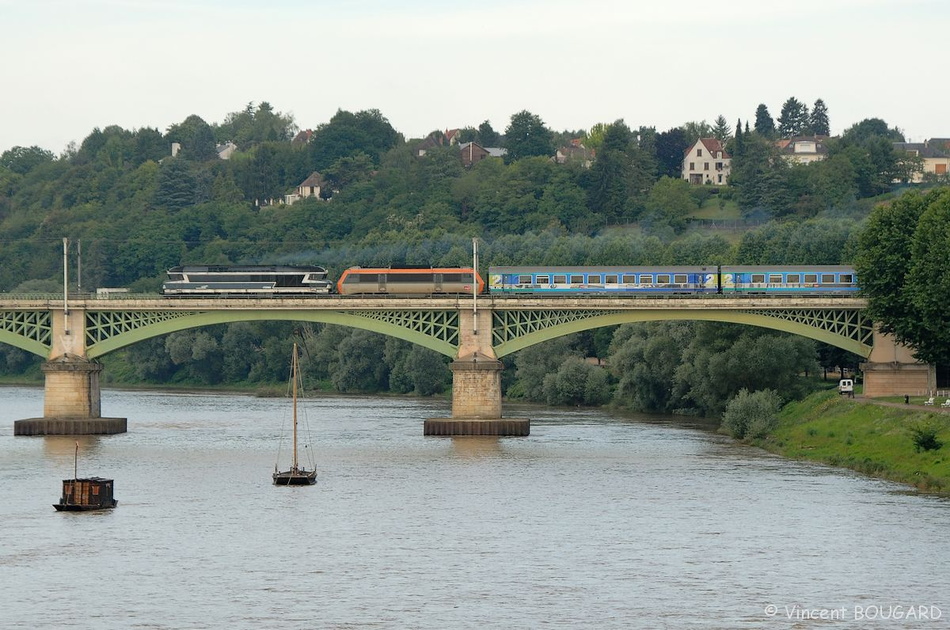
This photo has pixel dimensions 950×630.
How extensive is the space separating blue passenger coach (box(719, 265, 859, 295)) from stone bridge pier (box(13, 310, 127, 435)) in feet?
145

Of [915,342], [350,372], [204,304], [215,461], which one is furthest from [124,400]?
[915,342]

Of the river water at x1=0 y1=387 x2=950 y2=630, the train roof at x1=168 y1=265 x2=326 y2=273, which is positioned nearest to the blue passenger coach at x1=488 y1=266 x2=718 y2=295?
the train roof at x1=168 y1=265 x2=326 y2=273

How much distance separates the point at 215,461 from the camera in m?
106

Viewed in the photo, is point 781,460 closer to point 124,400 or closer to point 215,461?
point 215,461

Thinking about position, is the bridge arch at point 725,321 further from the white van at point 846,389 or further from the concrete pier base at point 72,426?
the concrete pier base at point 72,426

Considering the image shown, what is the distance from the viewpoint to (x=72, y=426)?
125 metres

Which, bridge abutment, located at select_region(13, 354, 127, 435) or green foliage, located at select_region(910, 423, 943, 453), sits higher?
bridge abutment, located at select_region(13, 354, 127, 435)

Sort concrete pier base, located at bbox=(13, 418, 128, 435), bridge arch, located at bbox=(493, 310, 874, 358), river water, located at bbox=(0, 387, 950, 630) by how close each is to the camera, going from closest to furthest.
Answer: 1. river water, located at bbox=(0, 387, 950, 630)
2. bridge arch, located at bbox=(493, 310, 874, 358)
3. concrete pier base, located at bbox=(13, 418, 128, 435)

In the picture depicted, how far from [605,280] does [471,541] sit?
180 feet

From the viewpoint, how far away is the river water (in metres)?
63.4

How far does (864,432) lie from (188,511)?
40850 mm

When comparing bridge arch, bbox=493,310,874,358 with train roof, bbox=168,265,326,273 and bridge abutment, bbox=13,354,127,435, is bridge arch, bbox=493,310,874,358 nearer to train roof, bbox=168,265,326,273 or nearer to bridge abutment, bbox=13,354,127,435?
train roof, bbox=168,265,326,273

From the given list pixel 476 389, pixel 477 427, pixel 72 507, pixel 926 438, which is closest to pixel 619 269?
pixel 476 389

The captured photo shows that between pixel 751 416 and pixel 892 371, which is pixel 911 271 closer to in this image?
pixel 892 371
